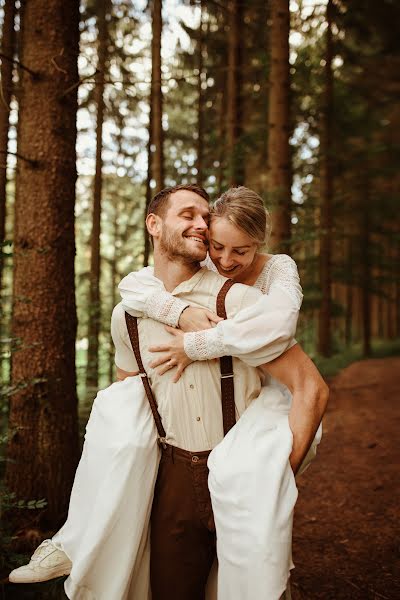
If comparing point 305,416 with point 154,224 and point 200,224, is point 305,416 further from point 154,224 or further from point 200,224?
point 154,224

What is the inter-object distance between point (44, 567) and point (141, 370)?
47.5 inches

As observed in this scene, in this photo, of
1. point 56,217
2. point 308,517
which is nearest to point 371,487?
point 308,517

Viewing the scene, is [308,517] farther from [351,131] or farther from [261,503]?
[351,131]

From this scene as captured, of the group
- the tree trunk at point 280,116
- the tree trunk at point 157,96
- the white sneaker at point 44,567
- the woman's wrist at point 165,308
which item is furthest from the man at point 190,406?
the tree trunk at point 157,96

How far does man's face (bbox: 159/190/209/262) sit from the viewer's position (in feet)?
8.42

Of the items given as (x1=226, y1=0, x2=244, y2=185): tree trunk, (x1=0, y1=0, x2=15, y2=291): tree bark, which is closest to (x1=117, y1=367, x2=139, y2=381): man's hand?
(x1=0, y1=0, x2=15, y2=291): tree bark

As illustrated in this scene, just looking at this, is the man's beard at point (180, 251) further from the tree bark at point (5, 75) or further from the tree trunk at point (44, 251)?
the tree bark at point (5, 75)

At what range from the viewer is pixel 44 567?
2559 mm

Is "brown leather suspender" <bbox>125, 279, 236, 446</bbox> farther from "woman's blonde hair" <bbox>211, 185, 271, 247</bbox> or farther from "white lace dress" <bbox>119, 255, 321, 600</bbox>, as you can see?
"woman's blonde hair" <bbox>211, 185, 271, 247</bbox>

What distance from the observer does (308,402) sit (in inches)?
87.5

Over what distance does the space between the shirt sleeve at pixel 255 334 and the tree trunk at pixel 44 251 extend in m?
1.99

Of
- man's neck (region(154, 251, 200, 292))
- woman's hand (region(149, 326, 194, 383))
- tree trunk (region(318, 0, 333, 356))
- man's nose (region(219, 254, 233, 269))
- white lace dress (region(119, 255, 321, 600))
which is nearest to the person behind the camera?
white lace dress (region(119, 255, 321, 600))

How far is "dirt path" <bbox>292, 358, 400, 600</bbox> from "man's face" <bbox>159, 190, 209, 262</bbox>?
3.05 m

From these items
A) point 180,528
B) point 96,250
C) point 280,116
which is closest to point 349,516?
point 180,528
